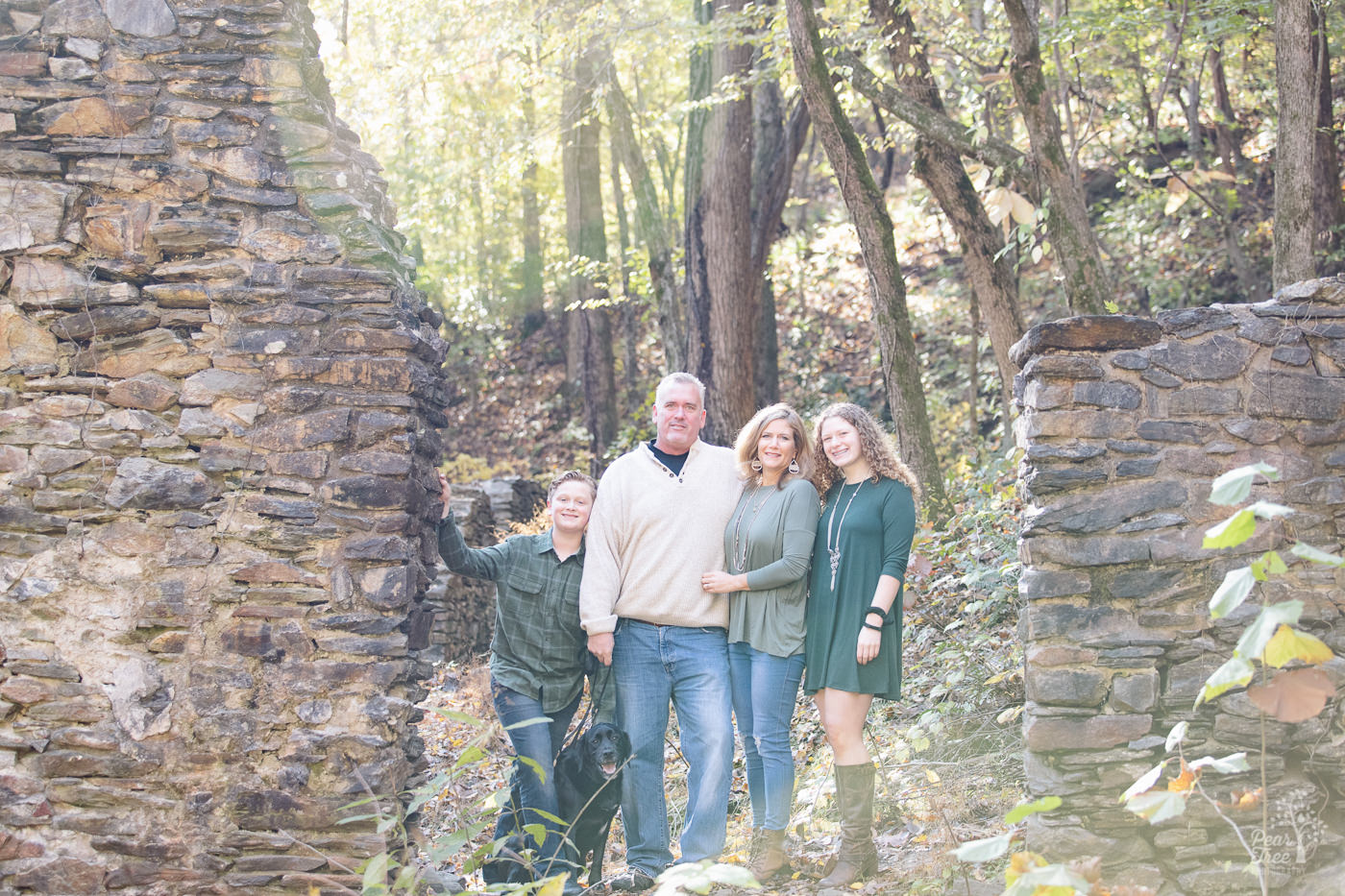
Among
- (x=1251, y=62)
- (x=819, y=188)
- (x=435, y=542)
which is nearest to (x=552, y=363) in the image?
(x=819, y=188)

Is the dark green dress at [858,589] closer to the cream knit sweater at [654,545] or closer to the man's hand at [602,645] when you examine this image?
the cream knit sweater at [654,545]

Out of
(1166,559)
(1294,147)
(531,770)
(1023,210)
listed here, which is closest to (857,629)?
(1166,559)

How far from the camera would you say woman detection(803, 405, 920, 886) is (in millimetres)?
4004

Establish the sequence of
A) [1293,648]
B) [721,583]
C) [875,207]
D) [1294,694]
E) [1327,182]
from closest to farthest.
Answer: [1293,648]
[1294,694]
[721,583]
[875,207]
[1327,182]

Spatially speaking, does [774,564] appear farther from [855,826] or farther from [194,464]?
[194,464]

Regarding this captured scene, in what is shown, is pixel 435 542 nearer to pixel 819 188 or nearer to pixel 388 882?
pixel 388 882

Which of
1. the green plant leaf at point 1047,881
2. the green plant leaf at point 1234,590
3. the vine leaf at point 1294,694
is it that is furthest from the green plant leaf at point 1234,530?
the green plant leaf at point 1047,881

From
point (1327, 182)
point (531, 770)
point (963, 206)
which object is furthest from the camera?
point (1327, 182)

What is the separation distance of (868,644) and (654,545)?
36.5 inches

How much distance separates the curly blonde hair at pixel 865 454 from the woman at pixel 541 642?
94 cm

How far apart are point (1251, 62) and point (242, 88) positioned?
34.5ft

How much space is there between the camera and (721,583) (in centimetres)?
417

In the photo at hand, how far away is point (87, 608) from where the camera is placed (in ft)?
14.4

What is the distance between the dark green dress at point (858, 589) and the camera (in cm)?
401
